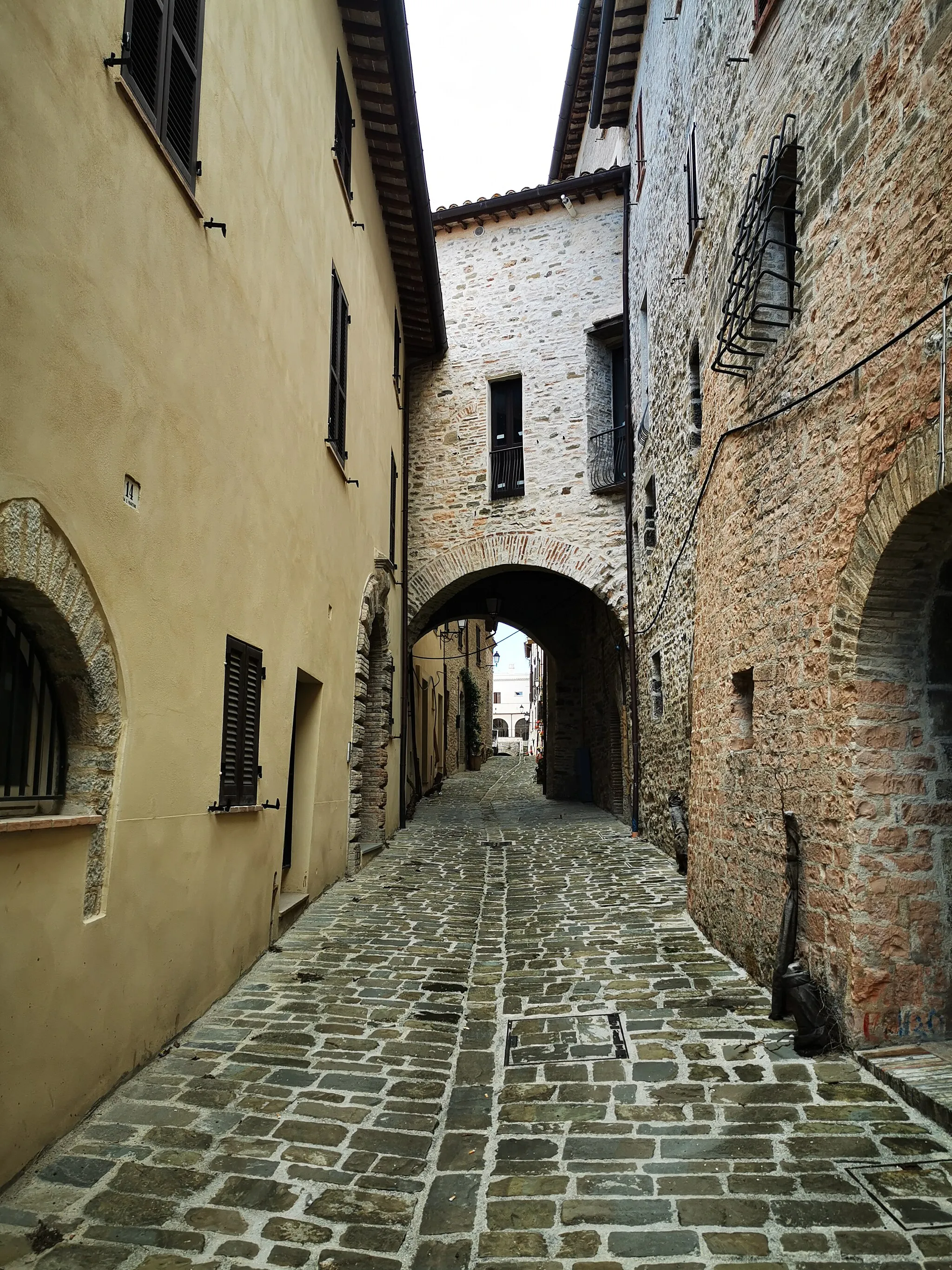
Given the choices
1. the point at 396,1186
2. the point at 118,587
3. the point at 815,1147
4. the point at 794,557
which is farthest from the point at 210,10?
the point at 815,1147

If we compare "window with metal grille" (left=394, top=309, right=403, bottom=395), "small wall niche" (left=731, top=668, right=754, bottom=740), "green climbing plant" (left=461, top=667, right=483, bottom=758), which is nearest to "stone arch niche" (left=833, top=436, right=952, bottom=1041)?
"small wall niche" (left=731, top=668, right=754, bottom=740)

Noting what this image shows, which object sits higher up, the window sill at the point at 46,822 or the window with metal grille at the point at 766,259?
the window with metal grille at the point at 766,259

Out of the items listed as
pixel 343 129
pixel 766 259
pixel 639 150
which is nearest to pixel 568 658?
pixel 639 150

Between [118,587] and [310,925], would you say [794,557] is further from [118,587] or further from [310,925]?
[310,925]

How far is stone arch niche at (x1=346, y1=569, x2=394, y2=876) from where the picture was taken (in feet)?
32.3

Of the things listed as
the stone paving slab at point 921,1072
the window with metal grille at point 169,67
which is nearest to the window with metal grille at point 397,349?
the window with metal grille at point 169,67

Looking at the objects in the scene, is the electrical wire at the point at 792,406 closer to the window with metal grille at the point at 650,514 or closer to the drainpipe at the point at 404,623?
the window with metal grille at the point at 650,514

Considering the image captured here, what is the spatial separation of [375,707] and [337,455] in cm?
384

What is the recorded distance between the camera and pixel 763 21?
5395mm

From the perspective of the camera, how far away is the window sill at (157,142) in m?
3.66

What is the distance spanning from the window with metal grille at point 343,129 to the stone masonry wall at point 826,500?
3.41 metres

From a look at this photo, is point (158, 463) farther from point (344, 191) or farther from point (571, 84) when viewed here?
point (571, 84)

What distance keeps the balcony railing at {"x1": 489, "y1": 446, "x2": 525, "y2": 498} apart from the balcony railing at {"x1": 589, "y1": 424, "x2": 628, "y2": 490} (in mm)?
1088

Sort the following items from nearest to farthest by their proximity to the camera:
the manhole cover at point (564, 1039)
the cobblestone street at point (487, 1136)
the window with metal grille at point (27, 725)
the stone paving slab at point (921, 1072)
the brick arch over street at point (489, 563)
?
the cobblestone street at point (487, 1136)
the window with metal grille at point (27, 725)
the stone paving slab at point (921, 1072)
the manhole cover at point (564, 1039)
the brick arch over street at point (489, 563)
